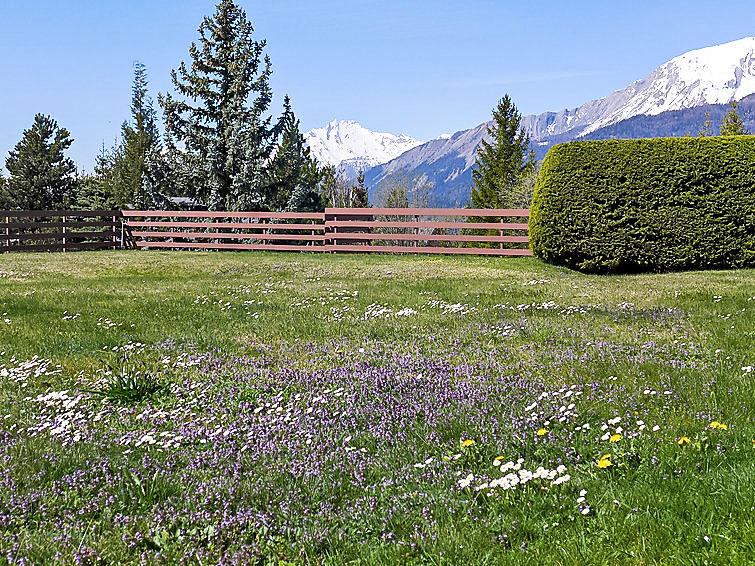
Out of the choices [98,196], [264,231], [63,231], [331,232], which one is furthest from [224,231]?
[98,196]

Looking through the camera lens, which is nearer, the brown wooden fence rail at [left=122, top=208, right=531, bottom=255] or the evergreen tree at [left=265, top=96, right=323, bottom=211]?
the brown wooden fence rail at [left=122, top=208, right=531, bottom=255]

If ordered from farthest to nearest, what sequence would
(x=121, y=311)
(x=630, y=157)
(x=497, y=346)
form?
(x=630, y=157) < (x=121, y=311) < (x=497, y=346)

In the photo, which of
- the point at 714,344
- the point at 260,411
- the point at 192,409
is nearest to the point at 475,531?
the point at 260,411

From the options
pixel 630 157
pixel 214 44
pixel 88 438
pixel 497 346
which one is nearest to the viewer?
pixel 88 438

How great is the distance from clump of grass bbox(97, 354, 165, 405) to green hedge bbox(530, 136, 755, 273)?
36.6ft

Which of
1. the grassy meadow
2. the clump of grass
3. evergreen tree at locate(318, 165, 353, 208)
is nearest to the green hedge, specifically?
the grassy meadow

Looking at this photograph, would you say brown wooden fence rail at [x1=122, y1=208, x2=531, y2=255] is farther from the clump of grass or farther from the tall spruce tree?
the clump of grass

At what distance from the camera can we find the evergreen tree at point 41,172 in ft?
166

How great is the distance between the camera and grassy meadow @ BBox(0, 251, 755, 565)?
2.88 metres

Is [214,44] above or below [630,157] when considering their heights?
above

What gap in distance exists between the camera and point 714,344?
19.1ft

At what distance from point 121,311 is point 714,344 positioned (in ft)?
25.5

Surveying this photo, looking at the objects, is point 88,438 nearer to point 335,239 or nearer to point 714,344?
point 714,344

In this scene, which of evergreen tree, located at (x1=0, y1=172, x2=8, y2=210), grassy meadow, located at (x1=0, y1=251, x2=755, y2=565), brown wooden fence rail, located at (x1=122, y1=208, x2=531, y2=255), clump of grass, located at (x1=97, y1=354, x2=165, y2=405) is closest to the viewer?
grassy meadow, located at (x1=0, y1=251, x2=755, y2=565)
